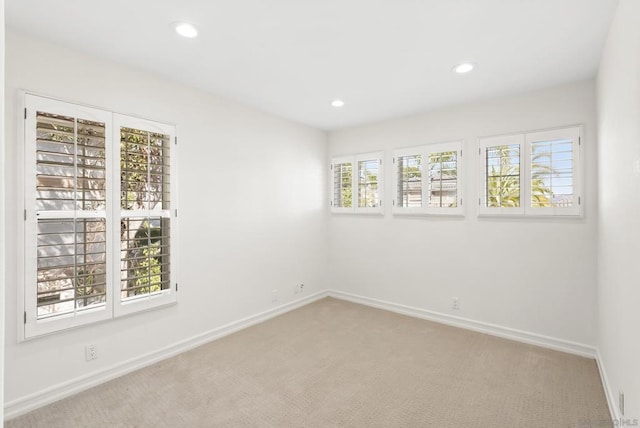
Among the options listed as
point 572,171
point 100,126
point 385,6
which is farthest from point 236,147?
point 572,171

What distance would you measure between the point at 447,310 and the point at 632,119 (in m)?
2.72

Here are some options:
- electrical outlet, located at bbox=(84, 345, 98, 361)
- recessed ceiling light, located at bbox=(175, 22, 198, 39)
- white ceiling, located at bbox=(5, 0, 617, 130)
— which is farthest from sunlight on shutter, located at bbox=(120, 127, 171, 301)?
recessed ceiling light, located at bbox=(175, 22, 198, 39)

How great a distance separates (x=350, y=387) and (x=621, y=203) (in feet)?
7.06

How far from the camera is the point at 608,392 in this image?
236 cm

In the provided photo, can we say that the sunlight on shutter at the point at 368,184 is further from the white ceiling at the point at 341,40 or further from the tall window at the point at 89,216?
the tall window at the point at 89,216

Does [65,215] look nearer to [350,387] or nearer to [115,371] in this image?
[115,371]

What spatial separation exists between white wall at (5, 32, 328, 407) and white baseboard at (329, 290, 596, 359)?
Result: 951mm

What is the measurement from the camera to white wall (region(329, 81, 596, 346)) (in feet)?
10.1

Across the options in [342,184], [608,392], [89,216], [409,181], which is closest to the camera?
[608,392]

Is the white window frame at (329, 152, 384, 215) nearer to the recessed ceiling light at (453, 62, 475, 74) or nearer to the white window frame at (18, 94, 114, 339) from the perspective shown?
the recessed ceiling light at (453, 62, 475, 74)

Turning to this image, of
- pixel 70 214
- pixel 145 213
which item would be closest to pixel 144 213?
pixel 145 213

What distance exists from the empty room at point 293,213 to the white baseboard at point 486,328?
0.8 inches

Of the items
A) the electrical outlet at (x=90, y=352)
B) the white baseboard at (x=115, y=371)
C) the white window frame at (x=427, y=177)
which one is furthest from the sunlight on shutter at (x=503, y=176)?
the electrical outlet at (x=90, y=352)

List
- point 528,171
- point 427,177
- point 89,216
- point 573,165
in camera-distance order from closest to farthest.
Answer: point 89,216, point 573,165, point 528,171, point 427,177
